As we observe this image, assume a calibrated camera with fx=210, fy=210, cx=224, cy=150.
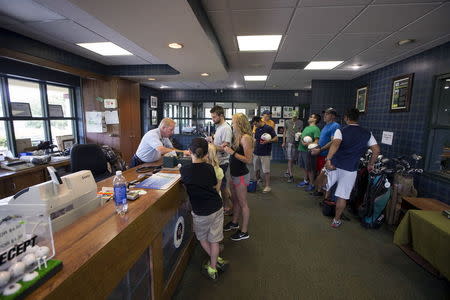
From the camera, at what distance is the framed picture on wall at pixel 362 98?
4.66 m

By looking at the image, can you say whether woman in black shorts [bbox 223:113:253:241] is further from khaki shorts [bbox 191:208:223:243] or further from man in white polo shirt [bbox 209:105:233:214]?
khaki shorts [bbox 191:208:223:243]

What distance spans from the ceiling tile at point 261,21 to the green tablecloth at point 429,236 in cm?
237

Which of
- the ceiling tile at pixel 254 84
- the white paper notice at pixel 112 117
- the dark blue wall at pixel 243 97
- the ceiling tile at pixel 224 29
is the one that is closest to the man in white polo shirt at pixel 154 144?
the ceiling tile at pixel 224 29

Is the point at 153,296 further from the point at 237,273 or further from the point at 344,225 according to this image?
the point at 344,225

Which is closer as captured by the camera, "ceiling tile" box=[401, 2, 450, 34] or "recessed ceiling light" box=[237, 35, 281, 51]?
"ceiling tile" box=[401, 2, 450, 34]

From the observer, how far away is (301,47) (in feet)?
10.0

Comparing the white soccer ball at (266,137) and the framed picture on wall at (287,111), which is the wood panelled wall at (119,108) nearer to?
the white soccer ball at (266,137)

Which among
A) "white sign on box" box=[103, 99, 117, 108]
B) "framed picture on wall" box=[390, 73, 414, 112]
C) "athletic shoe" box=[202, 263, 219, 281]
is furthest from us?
"white sign on box" box=[103, 99, 117, 108]

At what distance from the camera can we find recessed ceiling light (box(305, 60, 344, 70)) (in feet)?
12.7

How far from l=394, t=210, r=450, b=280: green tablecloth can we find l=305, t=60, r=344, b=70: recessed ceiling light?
9.30 feet

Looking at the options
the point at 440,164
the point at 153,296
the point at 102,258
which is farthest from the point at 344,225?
the point at 102,258

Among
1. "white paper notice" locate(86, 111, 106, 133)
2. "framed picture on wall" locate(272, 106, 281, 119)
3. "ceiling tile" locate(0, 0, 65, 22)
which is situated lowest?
"white paper notice" locate(86, 111, 106, 133)

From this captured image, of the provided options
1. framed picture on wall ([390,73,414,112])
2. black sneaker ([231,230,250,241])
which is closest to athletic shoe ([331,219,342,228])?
black sneaker ([231,230,250,241])

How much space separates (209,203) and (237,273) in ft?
2.84
